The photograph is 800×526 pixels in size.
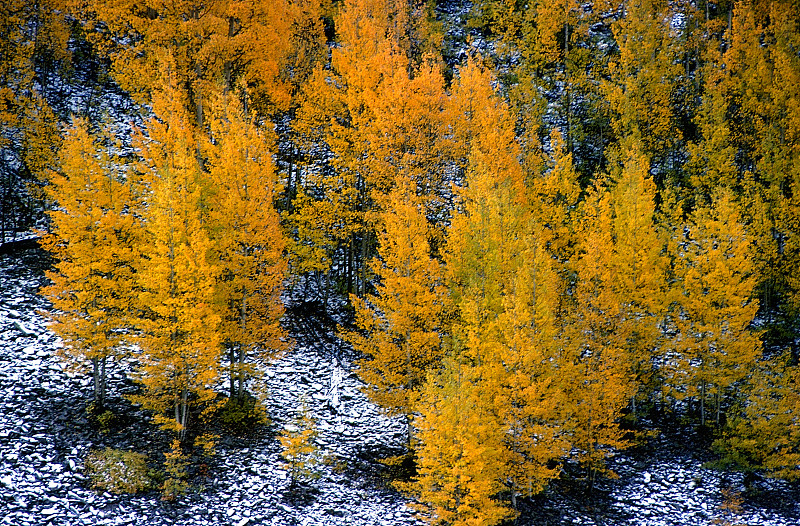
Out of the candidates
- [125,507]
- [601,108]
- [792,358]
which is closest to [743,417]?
[792,358]

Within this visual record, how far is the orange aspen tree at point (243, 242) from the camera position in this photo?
2155 centimetres

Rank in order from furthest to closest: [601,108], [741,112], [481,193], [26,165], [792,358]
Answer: [601,108] < [741,112] < [26,165] < [792,358] < [481,193]

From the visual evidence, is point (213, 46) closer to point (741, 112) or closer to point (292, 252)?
point (292, 252)

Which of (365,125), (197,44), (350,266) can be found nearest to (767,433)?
(350,266)

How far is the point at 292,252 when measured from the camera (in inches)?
1144

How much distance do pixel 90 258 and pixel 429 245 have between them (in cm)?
1221

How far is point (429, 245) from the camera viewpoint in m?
23.1

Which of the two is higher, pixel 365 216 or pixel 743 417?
pixel 365 216

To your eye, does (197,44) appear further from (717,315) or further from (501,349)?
(717,315)

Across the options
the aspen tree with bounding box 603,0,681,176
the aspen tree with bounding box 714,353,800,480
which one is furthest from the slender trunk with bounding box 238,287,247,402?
the aspen tree with bounding box 603,0,681,176

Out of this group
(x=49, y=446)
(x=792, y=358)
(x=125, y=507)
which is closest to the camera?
(x=125, y=507)

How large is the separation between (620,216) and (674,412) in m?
9.10

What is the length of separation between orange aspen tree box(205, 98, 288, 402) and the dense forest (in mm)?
96

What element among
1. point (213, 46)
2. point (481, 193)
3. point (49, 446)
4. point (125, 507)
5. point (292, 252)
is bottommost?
point (125, 507)
